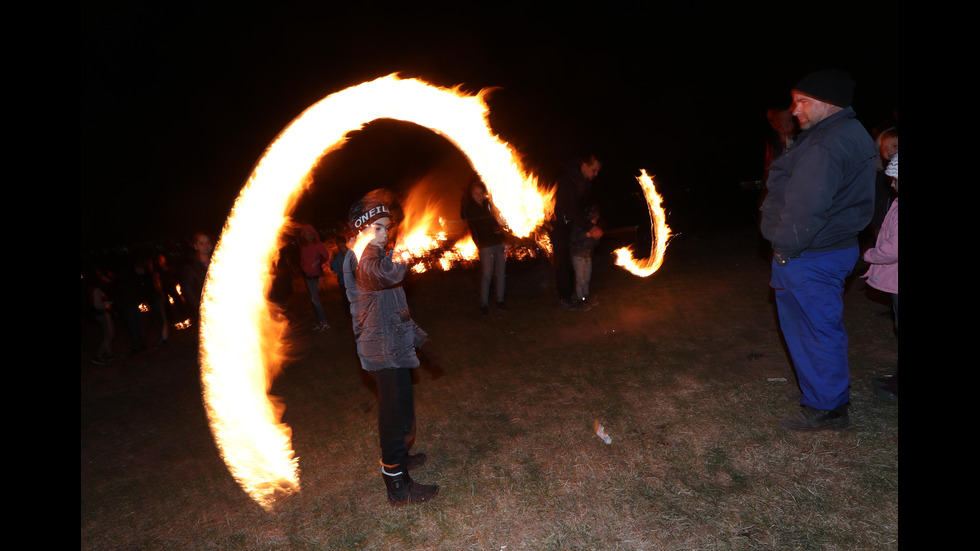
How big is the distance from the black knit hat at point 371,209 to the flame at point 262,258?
1365 mm

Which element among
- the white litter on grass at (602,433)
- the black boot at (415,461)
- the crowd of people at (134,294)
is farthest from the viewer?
the crowd of people at (134,294)

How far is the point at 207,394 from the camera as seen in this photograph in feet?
22.9

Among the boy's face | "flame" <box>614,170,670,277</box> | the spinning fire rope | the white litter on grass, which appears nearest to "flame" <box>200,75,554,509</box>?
the spinning fire rope

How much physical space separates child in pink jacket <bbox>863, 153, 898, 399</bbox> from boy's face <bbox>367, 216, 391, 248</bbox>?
12.1 feet

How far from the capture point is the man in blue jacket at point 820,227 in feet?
11.7

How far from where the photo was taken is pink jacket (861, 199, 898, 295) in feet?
13.0

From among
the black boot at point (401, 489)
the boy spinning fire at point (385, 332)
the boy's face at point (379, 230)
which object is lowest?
the black boot at point (401, 489)

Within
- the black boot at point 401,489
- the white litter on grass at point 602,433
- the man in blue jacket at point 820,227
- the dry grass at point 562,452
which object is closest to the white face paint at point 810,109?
the man in blue jacket at point 820,227

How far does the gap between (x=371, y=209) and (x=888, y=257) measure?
13.2ft

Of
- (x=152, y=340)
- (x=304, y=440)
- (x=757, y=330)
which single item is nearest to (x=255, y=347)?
(x=304, y=440)

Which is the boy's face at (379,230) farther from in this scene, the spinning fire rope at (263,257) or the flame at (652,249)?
the flame at (652,249)

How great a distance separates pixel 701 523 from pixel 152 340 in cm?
1208

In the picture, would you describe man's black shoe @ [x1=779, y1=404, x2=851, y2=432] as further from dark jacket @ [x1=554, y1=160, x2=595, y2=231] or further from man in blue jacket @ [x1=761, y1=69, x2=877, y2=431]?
dark jacket @ [x1=554, y1=160, x2=595, y2=231]

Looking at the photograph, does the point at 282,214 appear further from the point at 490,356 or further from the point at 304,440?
the point at 490,356
